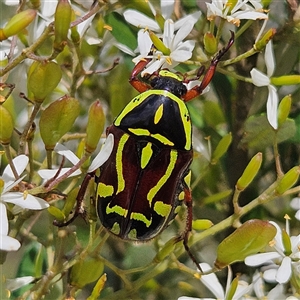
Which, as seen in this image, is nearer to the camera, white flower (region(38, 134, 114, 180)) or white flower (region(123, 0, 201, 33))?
white flower (region(38, 134, 114, 180))

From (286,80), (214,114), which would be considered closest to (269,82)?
(286,80)

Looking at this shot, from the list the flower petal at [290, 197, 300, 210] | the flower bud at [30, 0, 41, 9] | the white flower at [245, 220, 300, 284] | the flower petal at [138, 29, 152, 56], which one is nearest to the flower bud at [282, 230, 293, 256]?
the white flower at [245, 220, 300, 284]

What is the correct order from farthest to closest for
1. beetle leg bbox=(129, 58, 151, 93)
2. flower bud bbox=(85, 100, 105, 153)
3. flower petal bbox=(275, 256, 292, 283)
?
beetle leg bbox=(129, 58, 151, 93) < flower petal bbox=(275, 256, 292, 283) < flower bud bbox=(85, 100, 105, 153)

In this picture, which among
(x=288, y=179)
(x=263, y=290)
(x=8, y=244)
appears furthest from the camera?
(x=263, y=290)

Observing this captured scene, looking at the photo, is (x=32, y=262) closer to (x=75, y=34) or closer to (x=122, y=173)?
(x=122, y=173)

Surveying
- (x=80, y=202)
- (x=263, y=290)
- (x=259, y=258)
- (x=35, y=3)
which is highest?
(x=35, y=3)

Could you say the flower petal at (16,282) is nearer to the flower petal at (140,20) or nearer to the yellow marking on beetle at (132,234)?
the yellow marking on beetle at (132,234)

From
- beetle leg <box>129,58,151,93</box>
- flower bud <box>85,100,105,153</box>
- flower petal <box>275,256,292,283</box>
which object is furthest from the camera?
beetle leg <box>129,58,151,93</box>

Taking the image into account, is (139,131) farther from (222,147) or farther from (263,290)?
(263,290)

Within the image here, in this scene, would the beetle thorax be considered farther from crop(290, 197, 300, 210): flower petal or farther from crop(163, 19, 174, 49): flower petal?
crop(290, 197, 300, 210): flower petal
